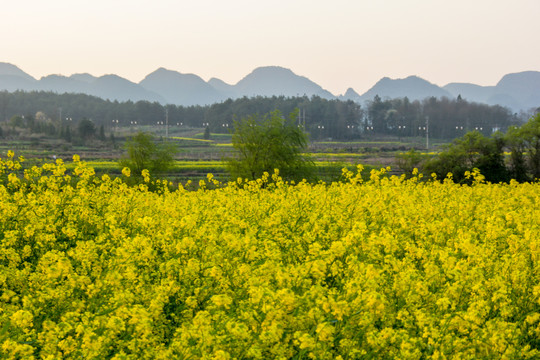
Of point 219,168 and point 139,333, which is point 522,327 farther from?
point 219,168

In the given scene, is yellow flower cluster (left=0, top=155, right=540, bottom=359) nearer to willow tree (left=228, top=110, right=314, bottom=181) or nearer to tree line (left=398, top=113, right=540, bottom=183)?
willow tree (left=228, top=110, right=314, bottom=181)

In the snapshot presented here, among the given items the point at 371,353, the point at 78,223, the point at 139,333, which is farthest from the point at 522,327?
the point at 78,223

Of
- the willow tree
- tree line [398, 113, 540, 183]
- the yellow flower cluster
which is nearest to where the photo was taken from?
the yellow flower cluster

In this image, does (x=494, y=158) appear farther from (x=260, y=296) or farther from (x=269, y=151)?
(x=260, y=296)

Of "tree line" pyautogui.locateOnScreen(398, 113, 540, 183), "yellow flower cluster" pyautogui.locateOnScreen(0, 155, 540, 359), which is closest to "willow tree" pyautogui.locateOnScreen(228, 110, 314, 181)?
"tree line" pyautogui.locateOnScreen(398, 113, 540, 183)

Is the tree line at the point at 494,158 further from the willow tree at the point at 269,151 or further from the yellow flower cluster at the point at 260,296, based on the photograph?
the yellow flower cluster at the point at 260,296

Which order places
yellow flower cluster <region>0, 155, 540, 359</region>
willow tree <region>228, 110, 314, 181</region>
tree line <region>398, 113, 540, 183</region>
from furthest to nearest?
tree line <region>398, 113, 540, 183</region> < willow tree <region>228, 110, 314, 181</region> < yellow flower cluster <region>0, 155, 540, 359</region>

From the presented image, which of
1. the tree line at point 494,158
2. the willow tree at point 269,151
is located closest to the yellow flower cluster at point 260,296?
the willow tree at point 269,151

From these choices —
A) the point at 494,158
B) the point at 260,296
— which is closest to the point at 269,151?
the point at 494,158

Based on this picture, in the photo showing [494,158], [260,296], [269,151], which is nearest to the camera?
[260,296]

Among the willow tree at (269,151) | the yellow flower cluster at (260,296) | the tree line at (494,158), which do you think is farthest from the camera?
the tree line at (494,158)

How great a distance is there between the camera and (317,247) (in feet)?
20.0

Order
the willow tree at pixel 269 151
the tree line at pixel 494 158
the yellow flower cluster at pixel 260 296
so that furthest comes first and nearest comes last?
the tree line at pixel 494 158, the willow tree at pixel 269 151, the yellow flower cluster at pixel 260 296

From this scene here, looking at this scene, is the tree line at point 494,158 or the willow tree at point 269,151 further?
the tree line at point 494,158
